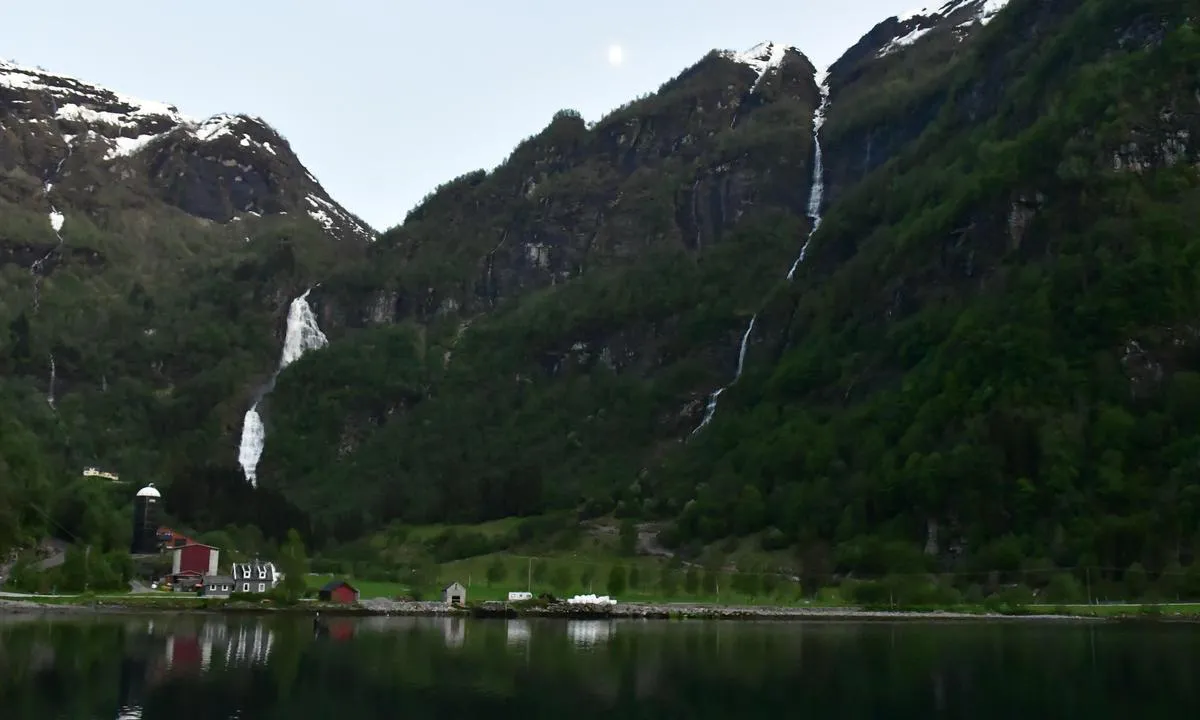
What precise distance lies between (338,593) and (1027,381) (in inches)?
3451

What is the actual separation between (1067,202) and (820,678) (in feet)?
439

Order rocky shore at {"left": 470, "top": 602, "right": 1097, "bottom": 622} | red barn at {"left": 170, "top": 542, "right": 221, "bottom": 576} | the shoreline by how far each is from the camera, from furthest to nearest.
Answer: red barn at {"left": 170, "top": 542, "right": 221, "bottom": 576} → rocky shore at {"left": 470, "top": 602, "right": 1097, "bottom": 622} → the shoreline

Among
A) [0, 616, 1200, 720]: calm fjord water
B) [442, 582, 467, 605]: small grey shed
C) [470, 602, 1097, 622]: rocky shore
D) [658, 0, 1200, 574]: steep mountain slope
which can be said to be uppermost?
[658, 0, 1200, 574]: steep mountain slope

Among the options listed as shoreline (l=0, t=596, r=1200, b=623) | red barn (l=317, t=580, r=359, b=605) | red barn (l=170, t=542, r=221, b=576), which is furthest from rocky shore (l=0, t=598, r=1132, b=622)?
red barn (l=170, t=542, r=221, b=576)

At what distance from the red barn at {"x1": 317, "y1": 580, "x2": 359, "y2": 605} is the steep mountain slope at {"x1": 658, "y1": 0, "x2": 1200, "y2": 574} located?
180ft

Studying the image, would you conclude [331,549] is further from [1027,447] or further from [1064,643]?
[1064,643]

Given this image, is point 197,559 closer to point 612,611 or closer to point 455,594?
point 455,594

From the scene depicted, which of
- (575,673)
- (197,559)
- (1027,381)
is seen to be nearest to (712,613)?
(575,673)

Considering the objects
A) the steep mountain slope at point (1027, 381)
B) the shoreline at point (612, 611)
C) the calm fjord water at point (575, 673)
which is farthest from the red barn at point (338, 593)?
the steep mountain slope at point (1027, 381)

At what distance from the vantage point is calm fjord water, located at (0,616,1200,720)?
166ft

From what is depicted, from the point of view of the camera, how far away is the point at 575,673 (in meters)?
63.7

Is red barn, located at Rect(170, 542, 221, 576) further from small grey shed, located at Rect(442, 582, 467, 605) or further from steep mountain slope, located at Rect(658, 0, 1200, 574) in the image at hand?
steep mountain slope, located at Rect(658, 0, 1200, 574)

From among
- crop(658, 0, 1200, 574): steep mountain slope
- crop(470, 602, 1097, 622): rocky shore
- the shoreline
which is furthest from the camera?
crop(658, 0, 1200, 574): steep mountain slope

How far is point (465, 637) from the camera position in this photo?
8744 cm
